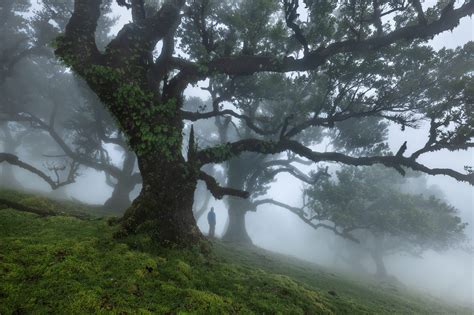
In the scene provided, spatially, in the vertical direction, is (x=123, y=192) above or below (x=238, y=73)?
below

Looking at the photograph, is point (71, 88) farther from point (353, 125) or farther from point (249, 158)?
point (353, 125)

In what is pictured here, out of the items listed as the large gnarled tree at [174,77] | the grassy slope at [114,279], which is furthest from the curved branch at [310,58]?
the grassy slope at [114,279]

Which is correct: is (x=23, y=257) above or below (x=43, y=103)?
below

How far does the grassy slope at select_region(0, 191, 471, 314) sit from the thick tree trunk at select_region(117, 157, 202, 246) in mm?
524

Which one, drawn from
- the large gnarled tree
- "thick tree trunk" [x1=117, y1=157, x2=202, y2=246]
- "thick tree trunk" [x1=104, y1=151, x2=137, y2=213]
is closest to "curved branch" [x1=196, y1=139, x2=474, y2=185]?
the large gnarled tree

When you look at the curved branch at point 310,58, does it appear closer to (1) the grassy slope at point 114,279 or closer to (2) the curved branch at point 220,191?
(2) the curved branch at point 220,191

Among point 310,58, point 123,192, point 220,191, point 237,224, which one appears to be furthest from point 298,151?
point 123,192

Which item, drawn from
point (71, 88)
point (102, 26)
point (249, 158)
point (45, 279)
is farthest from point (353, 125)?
point (71, 88)

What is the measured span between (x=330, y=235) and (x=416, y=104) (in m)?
44.4

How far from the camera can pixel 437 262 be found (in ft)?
216

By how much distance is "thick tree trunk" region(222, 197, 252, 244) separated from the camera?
26.3 meters

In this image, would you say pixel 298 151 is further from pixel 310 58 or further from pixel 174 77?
pixel 174 77

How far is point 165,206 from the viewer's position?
9.19m

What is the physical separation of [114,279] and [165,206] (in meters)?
3.22
